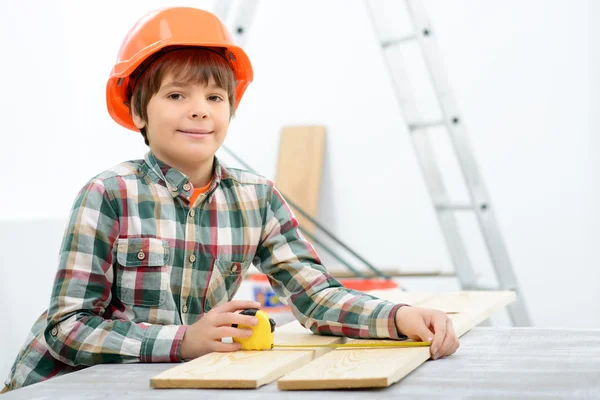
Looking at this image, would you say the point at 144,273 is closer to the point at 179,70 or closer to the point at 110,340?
the point at 110,340

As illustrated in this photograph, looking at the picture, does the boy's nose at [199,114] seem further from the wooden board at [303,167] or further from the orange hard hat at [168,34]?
the wooden board at [303,167]

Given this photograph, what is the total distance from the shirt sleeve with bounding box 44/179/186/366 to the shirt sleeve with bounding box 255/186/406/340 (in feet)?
0.97

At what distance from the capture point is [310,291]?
5.07 ft

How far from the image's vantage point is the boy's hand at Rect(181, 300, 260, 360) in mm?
1287

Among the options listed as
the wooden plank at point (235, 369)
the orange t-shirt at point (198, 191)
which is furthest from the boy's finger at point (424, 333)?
the orange t-shirt at point (198, 191)

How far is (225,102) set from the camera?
1.56 metres

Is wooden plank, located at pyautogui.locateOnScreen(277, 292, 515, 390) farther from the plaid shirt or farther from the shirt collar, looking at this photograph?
the shirt collar

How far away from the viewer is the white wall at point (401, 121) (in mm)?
3602

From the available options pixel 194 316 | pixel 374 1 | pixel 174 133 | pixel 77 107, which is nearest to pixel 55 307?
pixel 194 316

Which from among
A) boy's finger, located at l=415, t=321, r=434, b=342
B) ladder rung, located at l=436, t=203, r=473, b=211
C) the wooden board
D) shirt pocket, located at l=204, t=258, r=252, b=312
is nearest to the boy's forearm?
shirt pocket, located at l=204, t=258, r=252, b=312

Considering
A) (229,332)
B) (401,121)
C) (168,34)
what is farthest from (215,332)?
(401,121)

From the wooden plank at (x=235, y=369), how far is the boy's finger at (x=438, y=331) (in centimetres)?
18

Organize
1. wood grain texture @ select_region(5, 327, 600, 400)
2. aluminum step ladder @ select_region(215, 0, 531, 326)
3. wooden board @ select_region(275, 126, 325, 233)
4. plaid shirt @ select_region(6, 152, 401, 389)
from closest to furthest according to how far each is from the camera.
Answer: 1. wood grain texture @ select_region(5, 327, 600, 400)
2. plaid shirt @ select_region(6, 152, 401, 389)
3. aluminum step ladder @ select_region(215, 0, 531, 326)
4. wooden board @ select_region(275, 126, 325, 233)

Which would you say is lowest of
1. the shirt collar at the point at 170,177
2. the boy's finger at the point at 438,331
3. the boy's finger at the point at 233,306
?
the boy's finger at the point at 438,331
